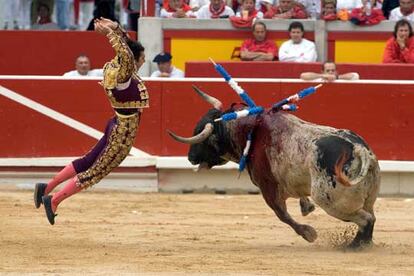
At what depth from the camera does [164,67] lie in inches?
501

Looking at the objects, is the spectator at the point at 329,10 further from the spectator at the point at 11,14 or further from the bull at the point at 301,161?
the spectator at the point at 11,14

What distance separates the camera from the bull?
8.55 m

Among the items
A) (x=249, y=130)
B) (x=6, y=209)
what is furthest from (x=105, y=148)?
(x=6, y=209)

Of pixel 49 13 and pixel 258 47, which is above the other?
pixel 49 13

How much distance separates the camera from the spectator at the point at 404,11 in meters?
13.2

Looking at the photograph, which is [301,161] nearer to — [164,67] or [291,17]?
[164,67]

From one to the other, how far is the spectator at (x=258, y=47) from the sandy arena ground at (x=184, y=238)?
4.74 feet

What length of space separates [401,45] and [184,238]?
4.05 m

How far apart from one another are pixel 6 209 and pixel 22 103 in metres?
1.61

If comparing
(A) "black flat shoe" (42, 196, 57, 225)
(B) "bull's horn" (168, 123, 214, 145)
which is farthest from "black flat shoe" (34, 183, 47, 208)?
(B) "bull's horn" (168, 123, 214, 145)

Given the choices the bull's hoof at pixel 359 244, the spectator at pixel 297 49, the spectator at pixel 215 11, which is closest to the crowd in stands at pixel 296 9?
the spectator at pixel 215 11

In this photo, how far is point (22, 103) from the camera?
12.5 metres

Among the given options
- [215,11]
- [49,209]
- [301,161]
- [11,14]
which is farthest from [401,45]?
[11,14]

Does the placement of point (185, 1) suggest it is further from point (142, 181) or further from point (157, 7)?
point (142, 181)
